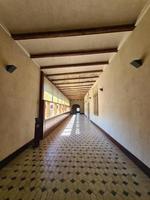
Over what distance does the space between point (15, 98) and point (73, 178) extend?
2.44 meters

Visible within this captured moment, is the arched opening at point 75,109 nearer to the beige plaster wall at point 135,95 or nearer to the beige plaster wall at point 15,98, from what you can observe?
the beige plaster wall at point 15,98

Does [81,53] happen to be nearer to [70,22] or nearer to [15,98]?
[70,22]

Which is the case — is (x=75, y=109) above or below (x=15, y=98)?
below

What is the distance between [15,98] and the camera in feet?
11.2

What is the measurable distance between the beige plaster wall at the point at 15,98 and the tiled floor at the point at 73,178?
583 mm

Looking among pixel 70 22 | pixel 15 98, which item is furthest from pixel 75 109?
pixel 70 22

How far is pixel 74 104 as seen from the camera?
24.8 meters

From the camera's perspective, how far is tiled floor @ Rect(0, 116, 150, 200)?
6.36ft

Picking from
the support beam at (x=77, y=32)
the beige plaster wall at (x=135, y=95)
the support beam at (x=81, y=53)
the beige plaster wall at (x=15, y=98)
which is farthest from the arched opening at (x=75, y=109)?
the support beam at (x=77, y=32)

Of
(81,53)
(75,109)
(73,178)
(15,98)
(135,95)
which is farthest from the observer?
→ (75,109)

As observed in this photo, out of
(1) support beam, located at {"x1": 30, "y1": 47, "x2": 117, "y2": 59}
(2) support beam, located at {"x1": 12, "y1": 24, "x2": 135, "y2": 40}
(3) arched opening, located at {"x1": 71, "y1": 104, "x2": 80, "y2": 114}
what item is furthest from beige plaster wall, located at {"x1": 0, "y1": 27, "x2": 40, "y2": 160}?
(3) arched opening, located at {"x1": 71, "y1": 104, "x2": 80, "y2": 114}

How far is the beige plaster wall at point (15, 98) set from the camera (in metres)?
2.87

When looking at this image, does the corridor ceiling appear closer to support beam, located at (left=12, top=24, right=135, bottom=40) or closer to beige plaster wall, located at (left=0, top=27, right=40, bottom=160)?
support beam, located at (left=12, top=24, right=135, bottom=40)

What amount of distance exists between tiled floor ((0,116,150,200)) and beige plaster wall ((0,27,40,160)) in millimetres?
583
